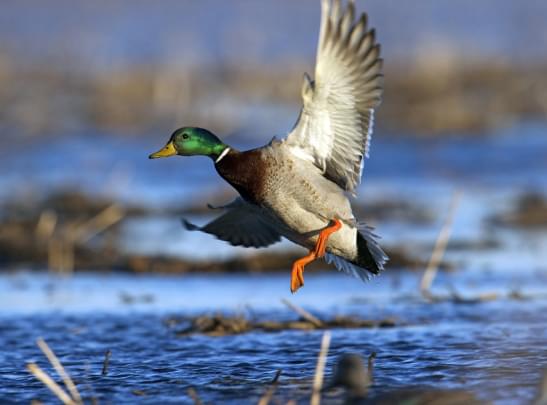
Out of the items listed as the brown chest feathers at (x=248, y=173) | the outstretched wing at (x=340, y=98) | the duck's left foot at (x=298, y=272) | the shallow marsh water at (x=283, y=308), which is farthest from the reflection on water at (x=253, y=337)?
the outstretched wing at (x=340, y=98)

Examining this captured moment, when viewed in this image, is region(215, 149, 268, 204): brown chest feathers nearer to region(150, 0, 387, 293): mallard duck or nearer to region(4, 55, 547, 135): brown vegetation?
region(150, 0, 387, 293): mallard duck

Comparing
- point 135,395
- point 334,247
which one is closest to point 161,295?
point 334,247

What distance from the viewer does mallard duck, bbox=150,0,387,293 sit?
654cm

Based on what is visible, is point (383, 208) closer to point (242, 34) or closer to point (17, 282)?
point (17, 282)

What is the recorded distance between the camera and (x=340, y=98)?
21.7 feet

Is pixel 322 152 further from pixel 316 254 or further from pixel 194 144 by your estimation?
pixel 194 144

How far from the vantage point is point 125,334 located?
7574 millimetres

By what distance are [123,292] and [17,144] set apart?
7767 millimetres

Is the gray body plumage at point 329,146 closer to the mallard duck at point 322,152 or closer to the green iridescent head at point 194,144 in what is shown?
the mallard duck at point 322,152

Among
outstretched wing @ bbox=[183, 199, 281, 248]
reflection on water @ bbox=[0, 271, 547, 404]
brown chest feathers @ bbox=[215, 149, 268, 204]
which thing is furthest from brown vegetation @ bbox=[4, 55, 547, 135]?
brown chest feathers @ bbox=[215, 149, 268, 204]

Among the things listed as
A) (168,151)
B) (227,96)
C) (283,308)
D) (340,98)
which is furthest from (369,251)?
(227,96)

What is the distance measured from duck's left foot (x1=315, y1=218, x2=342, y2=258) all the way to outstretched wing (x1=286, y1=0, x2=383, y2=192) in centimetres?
27

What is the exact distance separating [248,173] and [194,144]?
457 millimetres

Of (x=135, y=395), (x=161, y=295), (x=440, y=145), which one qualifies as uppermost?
(x=440, y=145)
